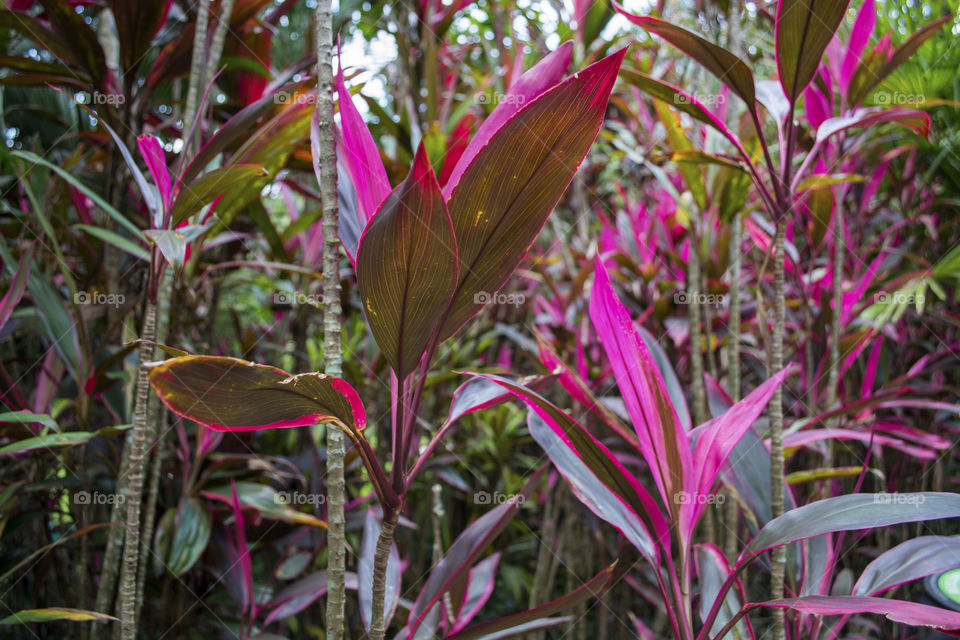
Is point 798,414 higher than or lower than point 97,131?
lower

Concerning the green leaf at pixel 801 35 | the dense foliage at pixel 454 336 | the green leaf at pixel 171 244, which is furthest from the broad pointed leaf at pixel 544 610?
the green leaf at pixel 801 35

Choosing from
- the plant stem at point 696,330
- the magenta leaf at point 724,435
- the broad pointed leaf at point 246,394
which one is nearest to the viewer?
the broad pointed leaf at point 246,394

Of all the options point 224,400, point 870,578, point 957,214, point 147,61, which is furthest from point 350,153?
point 957,214

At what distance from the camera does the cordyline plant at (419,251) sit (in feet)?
1.45

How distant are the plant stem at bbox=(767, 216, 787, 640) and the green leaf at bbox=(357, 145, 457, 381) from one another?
0.42 meters

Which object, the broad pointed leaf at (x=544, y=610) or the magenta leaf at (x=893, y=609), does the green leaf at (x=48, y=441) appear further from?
the magenta leaf at (x=893, y=609)

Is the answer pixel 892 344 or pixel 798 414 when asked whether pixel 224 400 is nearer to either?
pixel 798 414

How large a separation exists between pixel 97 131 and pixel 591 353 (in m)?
1.22

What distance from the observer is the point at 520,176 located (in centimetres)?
49

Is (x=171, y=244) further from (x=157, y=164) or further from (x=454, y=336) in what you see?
(x=454, y=336)

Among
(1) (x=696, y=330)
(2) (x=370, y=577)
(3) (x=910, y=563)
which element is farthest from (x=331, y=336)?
(1) (x=696, y=330)

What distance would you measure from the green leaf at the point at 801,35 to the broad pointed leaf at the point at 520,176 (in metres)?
0.32

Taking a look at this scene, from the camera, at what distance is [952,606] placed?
26.2 inches

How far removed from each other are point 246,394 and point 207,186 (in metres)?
0.36
